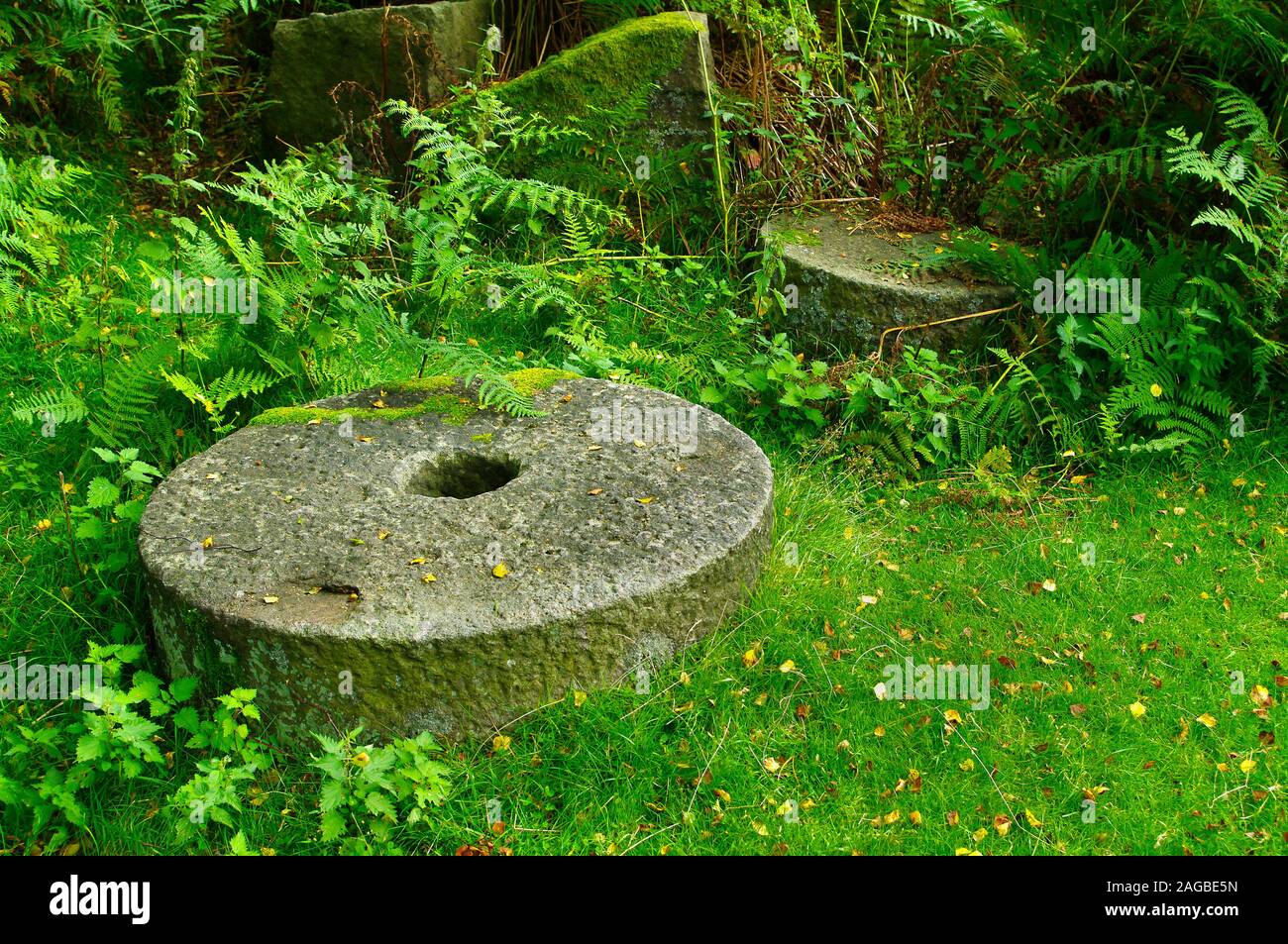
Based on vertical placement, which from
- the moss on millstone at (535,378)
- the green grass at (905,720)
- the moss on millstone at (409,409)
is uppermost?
the moss on millstone at (409,409)

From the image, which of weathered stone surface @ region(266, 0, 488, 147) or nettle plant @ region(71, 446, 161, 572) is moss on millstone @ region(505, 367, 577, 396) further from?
weathered stone surface @ region(266, 0, 488, 147)

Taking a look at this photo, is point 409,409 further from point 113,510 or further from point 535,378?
point 113,510

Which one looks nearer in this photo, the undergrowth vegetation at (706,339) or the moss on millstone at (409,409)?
the undergrowth vegetation at (706,339)

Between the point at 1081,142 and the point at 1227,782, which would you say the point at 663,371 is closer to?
the point at 1081,142

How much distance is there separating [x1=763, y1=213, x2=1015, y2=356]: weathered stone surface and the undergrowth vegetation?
8 centimetres

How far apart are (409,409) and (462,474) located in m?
0.32

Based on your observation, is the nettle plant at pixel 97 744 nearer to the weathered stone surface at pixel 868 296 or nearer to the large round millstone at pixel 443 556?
the large round millstone at pixel 443 556

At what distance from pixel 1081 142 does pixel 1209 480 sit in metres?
1.45

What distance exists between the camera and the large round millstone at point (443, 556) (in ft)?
8.95

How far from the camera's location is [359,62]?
5375 mm

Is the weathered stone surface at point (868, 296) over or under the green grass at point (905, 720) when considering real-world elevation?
over

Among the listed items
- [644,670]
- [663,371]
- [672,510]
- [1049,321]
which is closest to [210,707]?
[644,670]

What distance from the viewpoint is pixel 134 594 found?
324 centimetres

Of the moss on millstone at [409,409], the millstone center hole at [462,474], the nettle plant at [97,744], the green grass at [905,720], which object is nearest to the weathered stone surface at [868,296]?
the green grass at [905,720]
